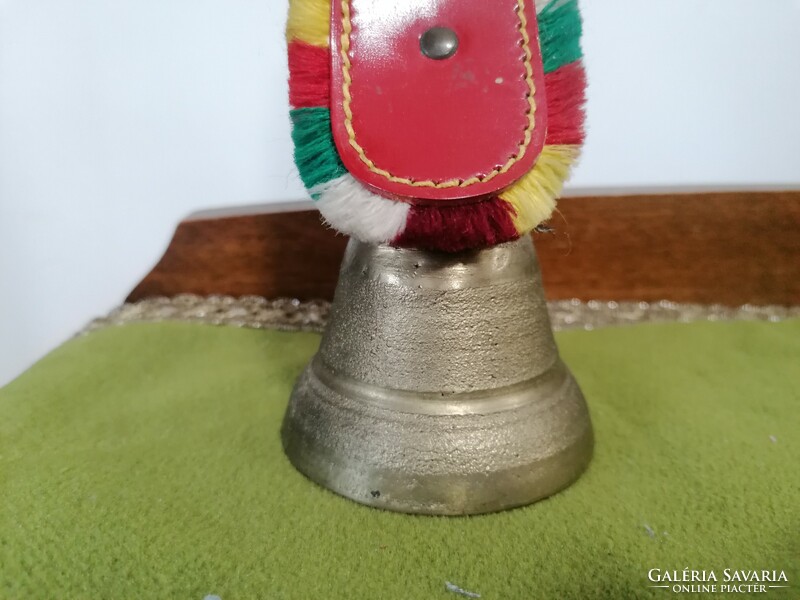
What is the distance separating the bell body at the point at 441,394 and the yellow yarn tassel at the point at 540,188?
5cm

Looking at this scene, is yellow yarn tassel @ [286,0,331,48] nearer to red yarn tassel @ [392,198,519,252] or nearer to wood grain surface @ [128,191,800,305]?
red yarn tassel @ [392,198,519,252]

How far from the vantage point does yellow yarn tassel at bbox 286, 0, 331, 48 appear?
1.28ft

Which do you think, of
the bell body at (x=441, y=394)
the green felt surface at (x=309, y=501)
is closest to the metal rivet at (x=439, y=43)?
the bell body at (x=441, y=394)

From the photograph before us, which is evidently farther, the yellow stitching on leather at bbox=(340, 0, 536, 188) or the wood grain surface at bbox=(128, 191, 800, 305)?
the wood grain surface at bbox=(128, 191, 800, 305)

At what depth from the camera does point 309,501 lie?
444mm

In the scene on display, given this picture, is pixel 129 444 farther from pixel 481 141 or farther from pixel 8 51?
pixel 8 51

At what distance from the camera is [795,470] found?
1.60ft

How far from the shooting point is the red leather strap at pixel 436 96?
38cm

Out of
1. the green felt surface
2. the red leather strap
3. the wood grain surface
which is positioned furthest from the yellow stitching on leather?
the wood grain surface

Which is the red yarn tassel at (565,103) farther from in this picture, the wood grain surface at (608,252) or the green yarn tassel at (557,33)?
the wood grain surface at (608,252)

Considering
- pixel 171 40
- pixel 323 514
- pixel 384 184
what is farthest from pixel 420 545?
pixel 171 40

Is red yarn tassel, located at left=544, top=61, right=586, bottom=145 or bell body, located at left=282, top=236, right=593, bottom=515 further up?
red yarn tassel, located at left=544, top=61, right=586, bottom=145

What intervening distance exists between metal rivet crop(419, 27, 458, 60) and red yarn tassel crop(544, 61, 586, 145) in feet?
0.20

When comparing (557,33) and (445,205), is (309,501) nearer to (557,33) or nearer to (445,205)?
(445,205)
